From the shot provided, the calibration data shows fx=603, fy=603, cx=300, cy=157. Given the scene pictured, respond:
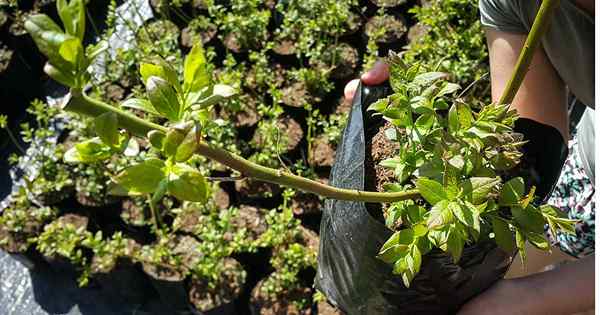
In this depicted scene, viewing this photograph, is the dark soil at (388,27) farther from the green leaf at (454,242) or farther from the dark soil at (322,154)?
the green leaf at (454,242)

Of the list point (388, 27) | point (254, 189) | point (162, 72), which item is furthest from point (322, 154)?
point (162, 72)

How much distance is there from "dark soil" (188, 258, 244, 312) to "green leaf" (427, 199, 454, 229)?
120cm

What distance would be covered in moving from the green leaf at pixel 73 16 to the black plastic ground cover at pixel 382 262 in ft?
1.69

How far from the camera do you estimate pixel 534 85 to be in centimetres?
123

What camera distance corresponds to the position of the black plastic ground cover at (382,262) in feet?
3.00

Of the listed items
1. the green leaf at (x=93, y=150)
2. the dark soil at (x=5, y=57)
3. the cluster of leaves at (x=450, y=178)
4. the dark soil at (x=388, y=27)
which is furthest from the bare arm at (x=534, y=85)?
the dark soil at (x=5, y=57)

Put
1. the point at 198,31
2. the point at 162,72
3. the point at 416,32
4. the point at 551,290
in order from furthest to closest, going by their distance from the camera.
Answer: the point at 198,31
the point at 416,32
the point at 551,290
the point at 162,72

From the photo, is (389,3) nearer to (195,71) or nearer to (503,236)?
(503,236)

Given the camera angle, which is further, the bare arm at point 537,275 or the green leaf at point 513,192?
the bare arm at point 537,275

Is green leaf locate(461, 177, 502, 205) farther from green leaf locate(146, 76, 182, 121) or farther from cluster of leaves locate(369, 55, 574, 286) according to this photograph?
green leaf locate(146, 76, 182, 121)

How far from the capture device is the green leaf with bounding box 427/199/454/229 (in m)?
0.64

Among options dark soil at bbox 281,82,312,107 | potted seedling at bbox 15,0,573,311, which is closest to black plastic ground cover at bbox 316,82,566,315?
potted seedling at bbox 15,0,573,311

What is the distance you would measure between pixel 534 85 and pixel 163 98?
92 cm

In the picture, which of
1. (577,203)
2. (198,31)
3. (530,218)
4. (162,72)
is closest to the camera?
(162,72)
